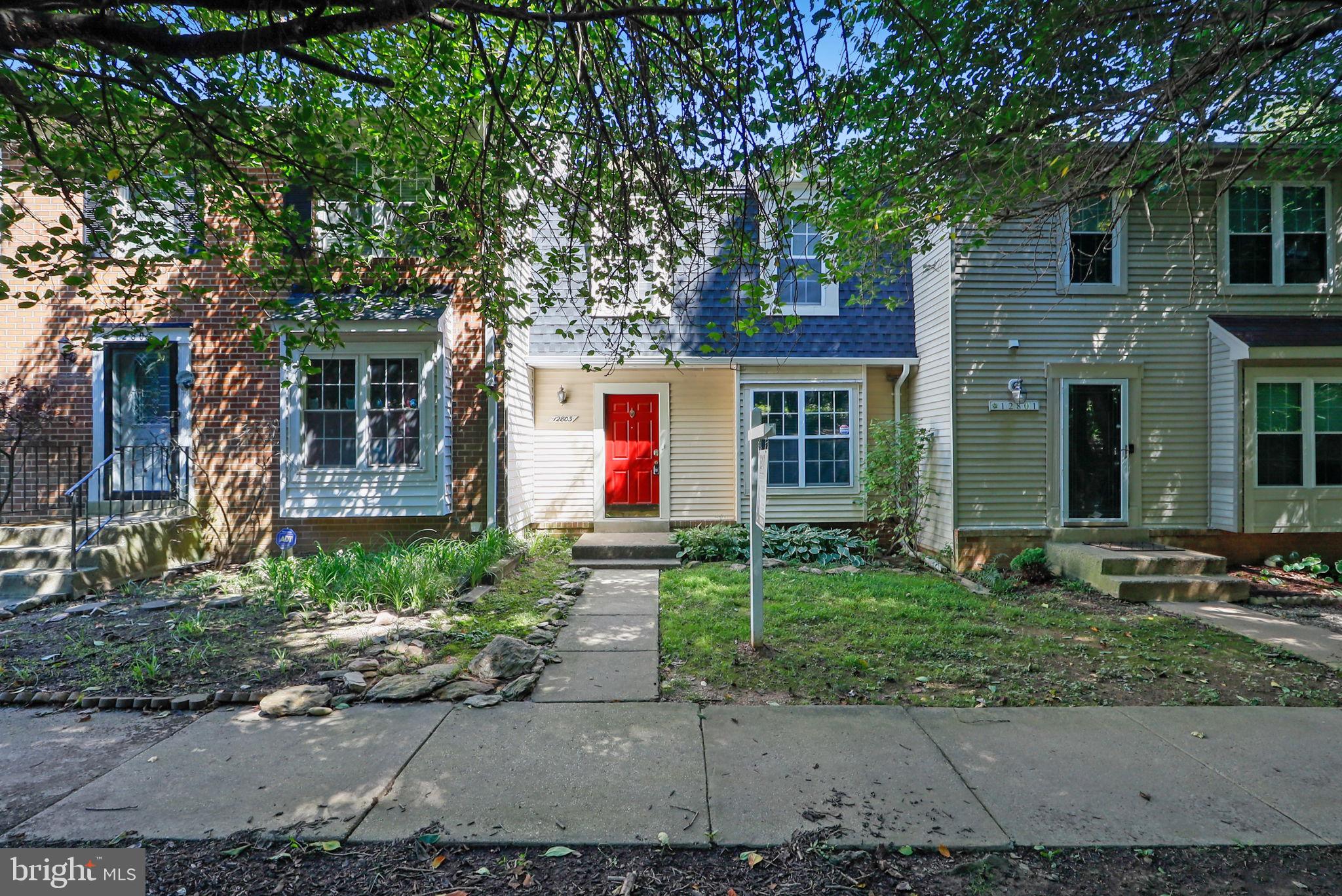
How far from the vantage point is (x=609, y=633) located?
5691 millimetres

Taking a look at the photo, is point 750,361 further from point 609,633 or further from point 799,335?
point 609,633

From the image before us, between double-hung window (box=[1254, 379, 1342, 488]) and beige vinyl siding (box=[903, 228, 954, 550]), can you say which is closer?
double-hung window (box=[1254, 379, 1342, 488])

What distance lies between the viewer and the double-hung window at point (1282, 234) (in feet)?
30.0

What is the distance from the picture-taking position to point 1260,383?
889 cm

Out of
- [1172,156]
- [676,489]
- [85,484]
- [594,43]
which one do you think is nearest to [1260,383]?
[1172,156]

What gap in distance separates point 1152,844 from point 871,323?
8966 mm

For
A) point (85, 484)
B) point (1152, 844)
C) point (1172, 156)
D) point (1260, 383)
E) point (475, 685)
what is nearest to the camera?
point (1152, 844)

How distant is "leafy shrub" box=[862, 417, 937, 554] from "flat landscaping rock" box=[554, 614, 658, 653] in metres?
5.24

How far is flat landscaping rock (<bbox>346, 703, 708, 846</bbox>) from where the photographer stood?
108 inches

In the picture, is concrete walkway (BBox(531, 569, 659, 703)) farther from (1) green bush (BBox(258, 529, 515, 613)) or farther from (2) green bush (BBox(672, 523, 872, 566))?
(2) green bush (BBox(672, 523, 872, 566))

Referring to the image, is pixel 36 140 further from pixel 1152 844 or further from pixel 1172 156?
pixel 1172 156

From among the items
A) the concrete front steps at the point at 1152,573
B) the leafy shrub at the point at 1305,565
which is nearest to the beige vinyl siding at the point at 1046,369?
the concrete front steps at the point at 1152,573

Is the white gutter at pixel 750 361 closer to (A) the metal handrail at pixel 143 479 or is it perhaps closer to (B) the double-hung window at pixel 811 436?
(B) the double-hung window at pixel 811 436

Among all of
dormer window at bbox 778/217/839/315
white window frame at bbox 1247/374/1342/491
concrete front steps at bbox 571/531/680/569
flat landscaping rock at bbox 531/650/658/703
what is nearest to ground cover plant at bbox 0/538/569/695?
flat landscaping rock at bbox 531/650/658/703
